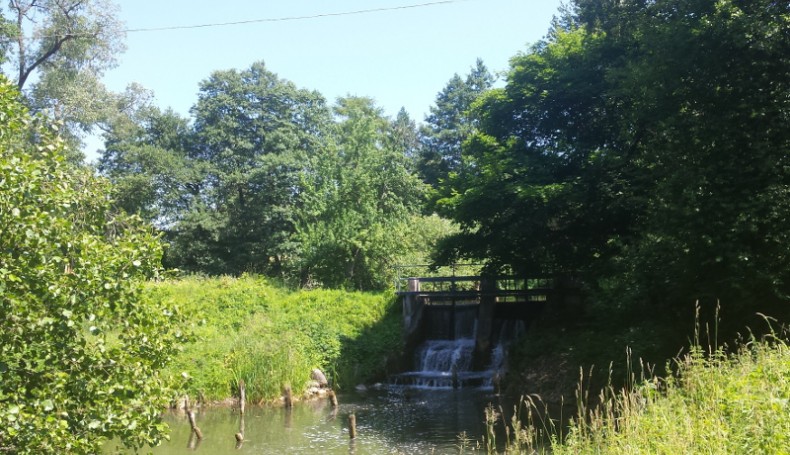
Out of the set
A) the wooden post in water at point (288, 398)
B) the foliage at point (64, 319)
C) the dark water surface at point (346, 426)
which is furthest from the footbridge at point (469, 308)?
the foliage at point (64, 319)

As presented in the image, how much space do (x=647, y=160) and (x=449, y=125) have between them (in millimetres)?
42387

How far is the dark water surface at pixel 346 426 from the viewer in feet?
44.5

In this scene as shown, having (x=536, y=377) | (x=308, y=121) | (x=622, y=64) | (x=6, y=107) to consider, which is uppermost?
(x=308, y=121)

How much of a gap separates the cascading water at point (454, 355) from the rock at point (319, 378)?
9.25 feet

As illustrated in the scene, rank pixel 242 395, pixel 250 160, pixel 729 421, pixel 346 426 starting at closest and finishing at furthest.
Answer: pixel 729 421
pixel 346 426
pixel 242 395
pixel 250 160

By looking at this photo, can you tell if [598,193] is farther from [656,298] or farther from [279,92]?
[279,92]

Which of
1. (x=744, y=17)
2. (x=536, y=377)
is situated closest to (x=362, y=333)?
(x=536, y=377)

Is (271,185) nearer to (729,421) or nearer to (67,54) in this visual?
(67,54)

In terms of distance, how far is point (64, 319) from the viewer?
6828 millimetres

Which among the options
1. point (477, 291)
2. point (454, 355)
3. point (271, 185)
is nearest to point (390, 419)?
point (454, 355)

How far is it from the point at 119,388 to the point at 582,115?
17.9 m

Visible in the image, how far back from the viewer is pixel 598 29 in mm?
21812

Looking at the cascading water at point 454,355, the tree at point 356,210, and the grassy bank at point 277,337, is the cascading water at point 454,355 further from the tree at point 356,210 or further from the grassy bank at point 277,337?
the tree at point 356,210

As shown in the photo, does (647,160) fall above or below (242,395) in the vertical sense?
above
